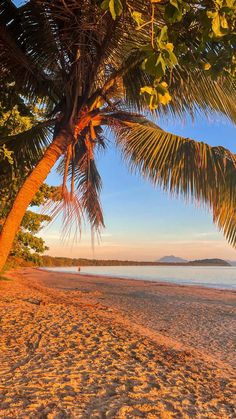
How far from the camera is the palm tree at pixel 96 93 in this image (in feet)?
17.0

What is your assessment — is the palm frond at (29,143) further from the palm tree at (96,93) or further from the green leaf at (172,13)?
the green leaf at (172,13)

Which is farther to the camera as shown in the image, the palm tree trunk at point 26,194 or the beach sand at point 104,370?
the palm tree trunk at point 26,194

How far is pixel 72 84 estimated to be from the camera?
5.79 m

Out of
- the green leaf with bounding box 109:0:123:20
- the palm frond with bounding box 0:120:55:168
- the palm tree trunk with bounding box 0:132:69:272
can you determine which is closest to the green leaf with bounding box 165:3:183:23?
the green leaf with bounding box 109:0:123:20

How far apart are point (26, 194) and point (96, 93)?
6.31 feet

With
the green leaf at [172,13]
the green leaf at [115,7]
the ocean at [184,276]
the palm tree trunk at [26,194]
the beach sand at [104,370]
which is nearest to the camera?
the green leaf at [115,7]

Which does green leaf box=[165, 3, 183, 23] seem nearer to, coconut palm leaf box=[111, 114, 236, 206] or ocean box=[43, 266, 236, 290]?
coconut palm leaf box=[111, 114, 236, 206]

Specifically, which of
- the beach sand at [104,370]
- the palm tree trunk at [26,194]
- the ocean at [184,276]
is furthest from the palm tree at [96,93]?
the ocean at [184,276]

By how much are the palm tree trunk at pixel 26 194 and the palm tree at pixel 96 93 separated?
0.01 meters

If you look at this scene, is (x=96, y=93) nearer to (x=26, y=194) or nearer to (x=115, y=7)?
(x=26, y=194)

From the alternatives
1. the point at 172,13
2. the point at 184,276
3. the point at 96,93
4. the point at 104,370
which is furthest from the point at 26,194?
the point at 184,276

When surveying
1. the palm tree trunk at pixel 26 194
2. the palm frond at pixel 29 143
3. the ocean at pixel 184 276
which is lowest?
the ocean at pixel 184 276

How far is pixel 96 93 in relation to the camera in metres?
5.87

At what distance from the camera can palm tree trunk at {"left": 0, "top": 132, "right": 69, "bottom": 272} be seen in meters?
4.91
